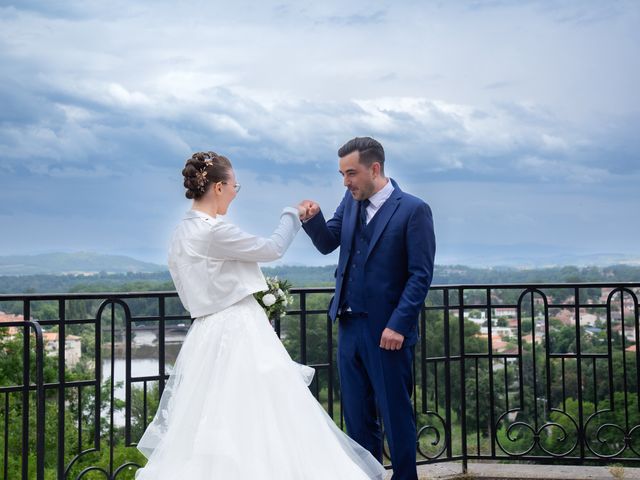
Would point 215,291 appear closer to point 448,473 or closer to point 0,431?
point 448,473

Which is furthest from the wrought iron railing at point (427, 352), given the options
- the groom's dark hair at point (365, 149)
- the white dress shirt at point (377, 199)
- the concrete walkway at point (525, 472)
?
the groom's dark hair at point (365, 149)

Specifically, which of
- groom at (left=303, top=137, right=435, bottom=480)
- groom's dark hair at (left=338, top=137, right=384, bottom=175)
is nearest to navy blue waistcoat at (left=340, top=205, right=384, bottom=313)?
groom at (left=303, top=137, right=435, bottom=480)

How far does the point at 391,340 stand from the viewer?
11.2ft

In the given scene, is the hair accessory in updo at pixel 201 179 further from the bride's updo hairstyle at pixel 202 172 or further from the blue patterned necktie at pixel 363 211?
the blue patterned necktie at pixel 363 211

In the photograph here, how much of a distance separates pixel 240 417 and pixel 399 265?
982 mm

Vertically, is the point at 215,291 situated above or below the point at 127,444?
above

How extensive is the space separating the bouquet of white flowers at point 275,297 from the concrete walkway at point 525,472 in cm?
168

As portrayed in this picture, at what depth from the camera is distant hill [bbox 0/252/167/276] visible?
42.7 metres

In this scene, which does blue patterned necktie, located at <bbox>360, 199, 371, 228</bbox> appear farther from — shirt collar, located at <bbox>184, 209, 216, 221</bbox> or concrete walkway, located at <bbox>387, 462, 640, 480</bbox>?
concrete walkway, located at <bbox>387, 462, 640, 480</bbox>

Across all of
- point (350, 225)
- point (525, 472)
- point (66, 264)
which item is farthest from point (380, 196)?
point (66, 264)

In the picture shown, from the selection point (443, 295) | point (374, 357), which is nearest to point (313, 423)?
point (374, 357)

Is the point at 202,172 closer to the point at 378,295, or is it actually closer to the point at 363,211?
the point at 363,211

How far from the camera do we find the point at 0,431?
969 inches

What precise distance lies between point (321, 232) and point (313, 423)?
0.91 metres
